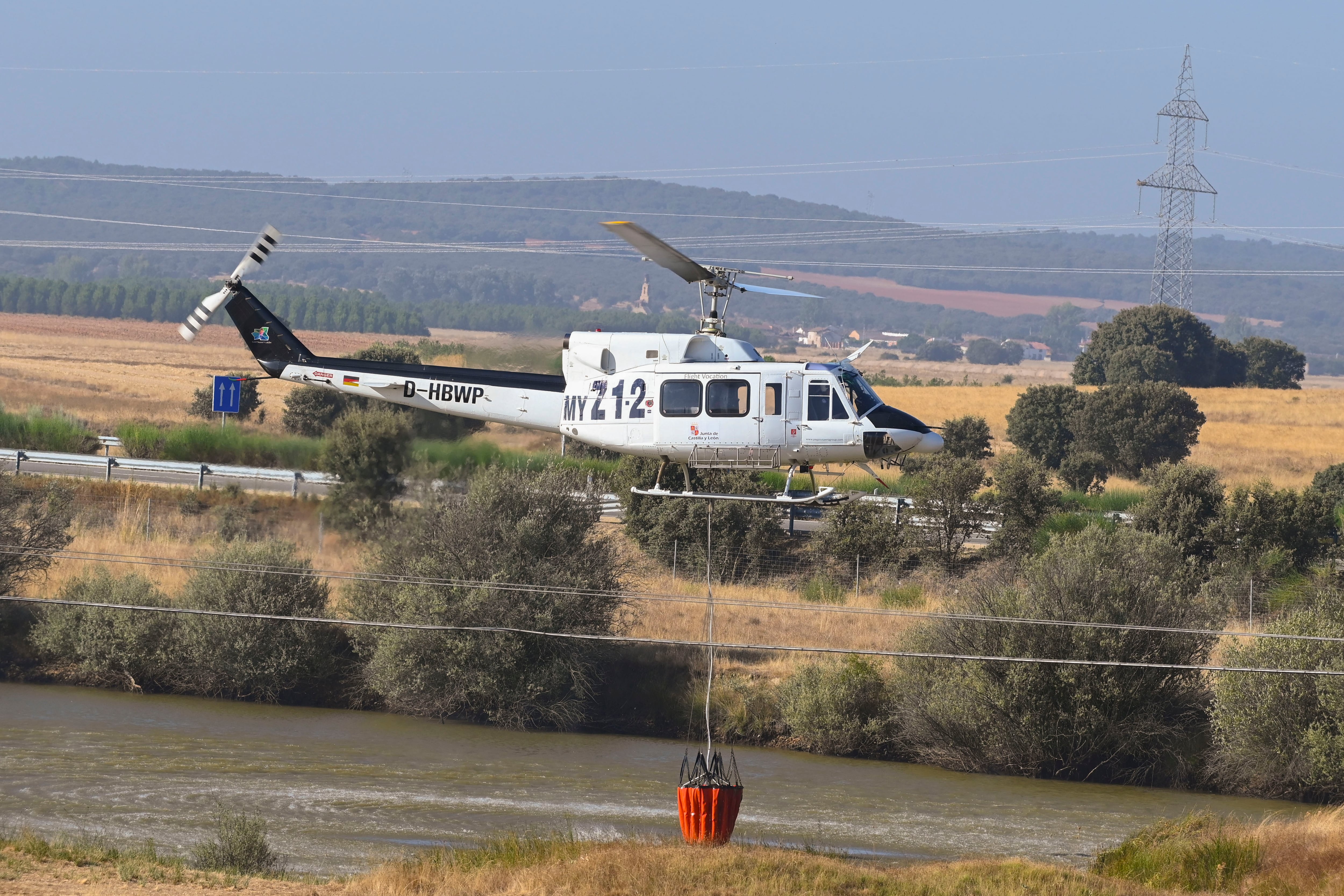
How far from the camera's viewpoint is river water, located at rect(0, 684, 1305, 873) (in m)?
32.2

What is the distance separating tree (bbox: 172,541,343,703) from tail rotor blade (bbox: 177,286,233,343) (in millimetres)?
12314

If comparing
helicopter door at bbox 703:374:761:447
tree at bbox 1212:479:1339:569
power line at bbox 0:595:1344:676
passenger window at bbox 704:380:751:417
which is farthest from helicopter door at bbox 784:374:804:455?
tree at bbox 1212:479:1339:569

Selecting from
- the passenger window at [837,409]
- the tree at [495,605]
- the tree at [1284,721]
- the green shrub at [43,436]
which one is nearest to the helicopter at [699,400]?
the passenger window at [837,409]

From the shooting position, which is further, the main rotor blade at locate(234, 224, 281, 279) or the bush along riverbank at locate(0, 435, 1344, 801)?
the bush along riverbank at locate(0, 435, 1344, 801)

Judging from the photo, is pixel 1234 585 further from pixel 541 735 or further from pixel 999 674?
pixel 541 735

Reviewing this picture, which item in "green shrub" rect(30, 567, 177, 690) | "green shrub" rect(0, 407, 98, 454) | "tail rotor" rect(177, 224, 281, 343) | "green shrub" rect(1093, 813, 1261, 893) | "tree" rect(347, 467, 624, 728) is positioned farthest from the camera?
"green shrub" rect(0, 407, 98, 454)

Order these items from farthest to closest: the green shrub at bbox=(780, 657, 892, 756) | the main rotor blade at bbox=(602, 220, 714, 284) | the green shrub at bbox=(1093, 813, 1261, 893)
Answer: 1. the green shrub at bbox=(780, 657, 892, 756)
2. the green shrub at bbox=(1093, 813, 1261, 893)
3. the main rotor blade at bbox=(602, 220, 714, 284)

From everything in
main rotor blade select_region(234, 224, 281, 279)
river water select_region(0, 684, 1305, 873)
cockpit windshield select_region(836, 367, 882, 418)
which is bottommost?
river water select_region(0, 684, 1305, 873)

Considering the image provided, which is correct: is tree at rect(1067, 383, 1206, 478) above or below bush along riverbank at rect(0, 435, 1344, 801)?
above

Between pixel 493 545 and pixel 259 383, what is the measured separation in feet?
161

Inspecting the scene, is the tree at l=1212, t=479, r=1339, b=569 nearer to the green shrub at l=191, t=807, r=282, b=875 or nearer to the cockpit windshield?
the cockpit windshield

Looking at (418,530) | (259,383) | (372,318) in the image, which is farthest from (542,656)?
(372,318)

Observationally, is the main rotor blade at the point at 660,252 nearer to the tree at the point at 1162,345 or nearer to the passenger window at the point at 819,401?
the passenger window at the point at 819,401

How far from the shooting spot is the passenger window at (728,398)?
27594mm
